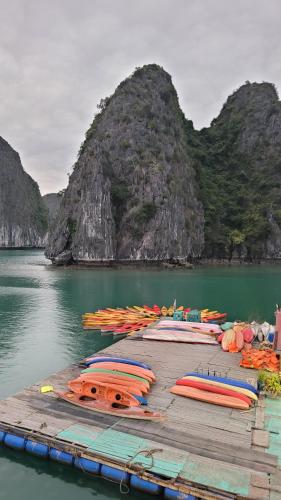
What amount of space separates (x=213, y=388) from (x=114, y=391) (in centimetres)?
350

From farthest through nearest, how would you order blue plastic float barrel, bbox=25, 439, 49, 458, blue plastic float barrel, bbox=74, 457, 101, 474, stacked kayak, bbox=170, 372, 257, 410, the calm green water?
stacked kayak, bbox=170, 372, 257, 410
blue plastic float barrel, bbox=25, 439, 49, 458
the calm green water
blue plastic float barrel, bbox=74, 457, 101, 474

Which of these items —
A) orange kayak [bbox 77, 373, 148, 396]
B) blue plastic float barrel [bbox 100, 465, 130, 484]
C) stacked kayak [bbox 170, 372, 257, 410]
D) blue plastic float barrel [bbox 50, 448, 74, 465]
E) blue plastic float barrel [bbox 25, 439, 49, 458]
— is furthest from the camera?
orange kayak [bbox 77, 373, 148, 396]

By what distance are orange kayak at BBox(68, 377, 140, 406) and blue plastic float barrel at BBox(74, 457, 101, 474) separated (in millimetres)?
2241

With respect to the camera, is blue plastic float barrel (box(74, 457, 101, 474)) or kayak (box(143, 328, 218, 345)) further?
kayak (box(143, 328, 218, 345))

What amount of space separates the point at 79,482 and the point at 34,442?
69.2 inches

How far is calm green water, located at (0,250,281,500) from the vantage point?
966cm

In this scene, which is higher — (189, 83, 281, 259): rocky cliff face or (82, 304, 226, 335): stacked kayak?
(189, 83, 281, 259): rocky cliff face

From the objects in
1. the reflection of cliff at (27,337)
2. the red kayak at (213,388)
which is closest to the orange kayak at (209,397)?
the red kayak at (213,388)

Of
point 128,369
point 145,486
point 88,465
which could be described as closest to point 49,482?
point 88,465

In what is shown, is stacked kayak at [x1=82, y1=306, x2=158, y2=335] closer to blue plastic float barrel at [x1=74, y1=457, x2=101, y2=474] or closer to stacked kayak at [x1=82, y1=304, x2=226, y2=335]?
stacked kayak at [x1=82, y1=304, x2=226, y2=335]

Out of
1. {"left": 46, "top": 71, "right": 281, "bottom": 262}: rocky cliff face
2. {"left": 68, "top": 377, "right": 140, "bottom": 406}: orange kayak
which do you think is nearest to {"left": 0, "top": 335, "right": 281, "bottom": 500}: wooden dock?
{"left": 68, "top": 377, "right": 140, "bottom": 406}: orange kayak

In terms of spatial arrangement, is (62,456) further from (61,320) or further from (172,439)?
(61,320)

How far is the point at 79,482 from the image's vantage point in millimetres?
9648

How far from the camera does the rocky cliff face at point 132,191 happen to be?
92125 millimetres
